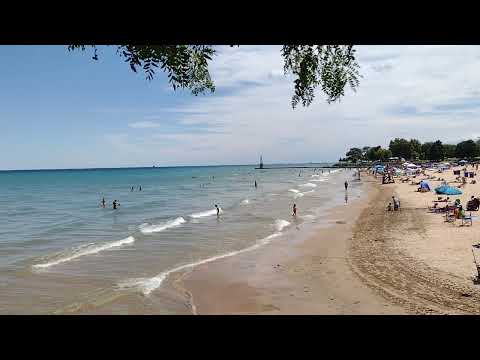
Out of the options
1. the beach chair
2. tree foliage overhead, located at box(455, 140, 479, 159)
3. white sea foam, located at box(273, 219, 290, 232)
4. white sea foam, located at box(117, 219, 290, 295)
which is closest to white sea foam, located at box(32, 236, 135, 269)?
white sea foam, located at box(117, 219, 290, 295)

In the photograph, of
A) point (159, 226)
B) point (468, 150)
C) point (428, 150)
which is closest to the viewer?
point (159, 226)

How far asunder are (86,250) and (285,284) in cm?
1262

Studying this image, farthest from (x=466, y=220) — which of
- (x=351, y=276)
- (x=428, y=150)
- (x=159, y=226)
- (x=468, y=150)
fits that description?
(x=428, y=150)

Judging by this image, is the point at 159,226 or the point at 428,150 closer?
the point at 159,226

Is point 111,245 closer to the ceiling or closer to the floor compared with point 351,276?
closer to the floor

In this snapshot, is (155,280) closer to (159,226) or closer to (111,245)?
(111,245)

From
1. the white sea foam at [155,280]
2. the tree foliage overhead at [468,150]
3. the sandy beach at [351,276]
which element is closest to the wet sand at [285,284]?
the sandy beach at [351,276]

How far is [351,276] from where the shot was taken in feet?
50.7

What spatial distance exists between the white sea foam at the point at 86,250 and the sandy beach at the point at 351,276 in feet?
23.7

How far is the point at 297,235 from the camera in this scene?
25.2 meters

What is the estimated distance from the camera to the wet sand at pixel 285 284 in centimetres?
1242
